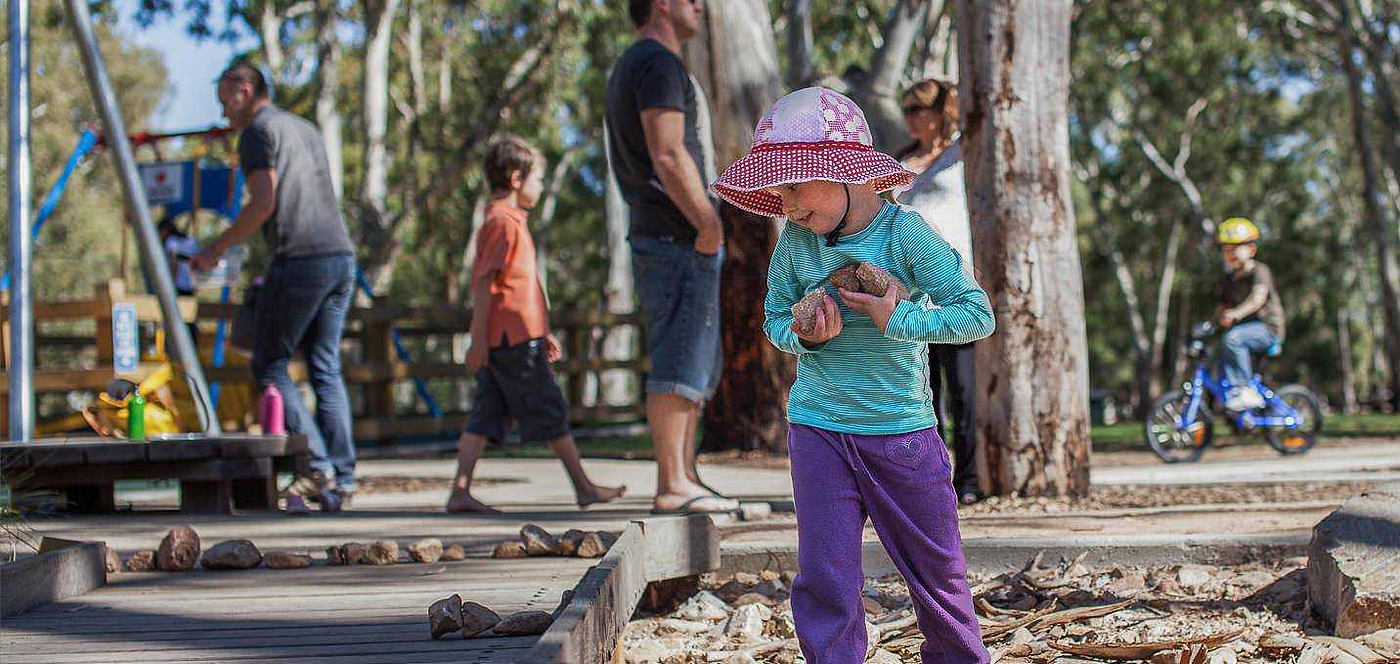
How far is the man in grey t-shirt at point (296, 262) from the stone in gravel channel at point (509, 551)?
232 cm

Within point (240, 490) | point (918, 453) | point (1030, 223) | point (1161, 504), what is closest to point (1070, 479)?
point (1161, 504)

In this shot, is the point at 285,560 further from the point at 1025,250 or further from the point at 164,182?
the point at 164,182

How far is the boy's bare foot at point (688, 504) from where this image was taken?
546 cm

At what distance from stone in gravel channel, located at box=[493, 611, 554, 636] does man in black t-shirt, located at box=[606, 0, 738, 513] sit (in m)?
2.20

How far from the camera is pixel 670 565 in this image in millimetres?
4273

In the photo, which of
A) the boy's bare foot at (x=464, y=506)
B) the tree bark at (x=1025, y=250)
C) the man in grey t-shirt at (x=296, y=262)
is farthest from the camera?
the man in grey t-shirt at (x=296, y=262)

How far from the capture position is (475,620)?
3125 millimetres

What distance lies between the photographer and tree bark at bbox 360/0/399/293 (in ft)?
65.3

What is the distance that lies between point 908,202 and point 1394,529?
7.26 feet


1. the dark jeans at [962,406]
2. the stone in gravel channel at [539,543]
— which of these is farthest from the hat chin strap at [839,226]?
the dark jeans at [962,406]

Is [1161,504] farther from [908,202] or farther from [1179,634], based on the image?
[1179,634]

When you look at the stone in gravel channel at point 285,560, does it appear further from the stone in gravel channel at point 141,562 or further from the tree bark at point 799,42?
the tree bark at point 799,42

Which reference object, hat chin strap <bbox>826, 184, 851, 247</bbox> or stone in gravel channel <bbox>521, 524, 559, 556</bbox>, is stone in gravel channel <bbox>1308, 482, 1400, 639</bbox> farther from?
stone in gravel channel <bbox>521, 524, 559, 556</bbox>

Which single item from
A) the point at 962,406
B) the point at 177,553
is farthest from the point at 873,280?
the point at 962,406
